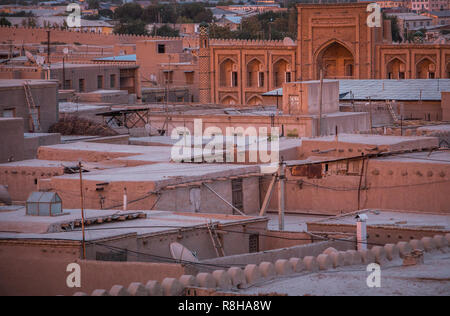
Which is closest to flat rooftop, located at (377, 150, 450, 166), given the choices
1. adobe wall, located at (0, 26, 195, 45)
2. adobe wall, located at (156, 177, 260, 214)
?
adobe wall, located at (156, 177, 260, 214)

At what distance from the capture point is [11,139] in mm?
23812

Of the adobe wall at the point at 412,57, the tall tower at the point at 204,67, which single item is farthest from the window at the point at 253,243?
the tall tower at the point at 204,67

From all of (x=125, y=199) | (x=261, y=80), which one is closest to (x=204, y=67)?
(x=261, y=80)

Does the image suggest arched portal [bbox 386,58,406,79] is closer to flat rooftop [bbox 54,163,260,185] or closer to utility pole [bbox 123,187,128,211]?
flat rooftop [bbox 54,163,260,185]

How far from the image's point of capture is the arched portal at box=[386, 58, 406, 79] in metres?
54.8

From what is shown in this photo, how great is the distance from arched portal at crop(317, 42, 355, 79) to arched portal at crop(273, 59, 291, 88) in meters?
1.96

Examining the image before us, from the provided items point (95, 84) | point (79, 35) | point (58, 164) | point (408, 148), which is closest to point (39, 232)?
point (58, 164)

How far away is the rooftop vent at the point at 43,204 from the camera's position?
15875 mm

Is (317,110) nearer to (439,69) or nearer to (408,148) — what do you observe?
(408,148)

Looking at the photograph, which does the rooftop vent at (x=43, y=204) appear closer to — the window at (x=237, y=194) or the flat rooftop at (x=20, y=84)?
the window at (x=237, y=194)

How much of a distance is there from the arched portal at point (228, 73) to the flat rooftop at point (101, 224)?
41242 mm

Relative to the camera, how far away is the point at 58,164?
21.8m

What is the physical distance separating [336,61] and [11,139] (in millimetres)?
35468
